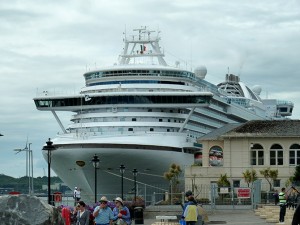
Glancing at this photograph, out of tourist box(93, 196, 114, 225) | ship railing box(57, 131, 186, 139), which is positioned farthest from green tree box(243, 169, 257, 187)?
tourist box(93, 196, 114, 225)

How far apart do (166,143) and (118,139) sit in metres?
3.83

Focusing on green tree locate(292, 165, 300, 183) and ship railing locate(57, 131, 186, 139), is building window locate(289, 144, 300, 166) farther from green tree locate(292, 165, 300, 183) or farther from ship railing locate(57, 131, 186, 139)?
ship railing locate(57, 131, 186, 139)

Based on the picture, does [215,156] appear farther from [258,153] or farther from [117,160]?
[117,160]

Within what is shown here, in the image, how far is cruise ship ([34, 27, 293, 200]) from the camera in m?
69.4

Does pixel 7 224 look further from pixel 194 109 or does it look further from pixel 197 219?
pixel 194 109

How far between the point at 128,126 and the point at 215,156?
7.16m

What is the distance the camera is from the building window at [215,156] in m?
71.1

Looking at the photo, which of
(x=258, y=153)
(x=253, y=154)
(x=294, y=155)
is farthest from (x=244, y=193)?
(x=294, y=155)

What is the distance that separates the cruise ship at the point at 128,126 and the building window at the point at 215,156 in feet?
7.20

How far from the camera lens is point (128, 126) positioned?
70.8 m

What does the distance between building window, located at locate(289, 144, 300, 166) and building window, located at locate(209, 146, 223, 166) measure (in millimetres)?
5726

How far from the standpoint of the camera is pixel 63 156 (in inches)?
2785

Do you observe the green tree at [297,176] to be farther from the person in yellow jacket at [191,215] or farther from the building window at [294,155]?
the person in yellow jacket at [191,215]

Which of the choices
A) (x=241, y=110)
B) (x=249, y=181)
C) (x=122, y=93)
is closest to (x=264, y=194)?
(x=249, y=181)
